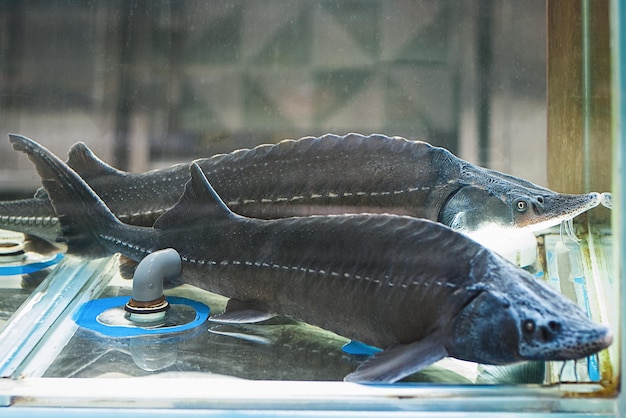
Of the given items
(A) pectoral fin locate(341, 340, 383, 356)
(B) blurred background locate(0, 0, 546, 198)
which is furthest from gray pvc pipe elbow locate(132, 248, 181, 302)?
(A) pectoral fin locate(341, 340, 383, 356)

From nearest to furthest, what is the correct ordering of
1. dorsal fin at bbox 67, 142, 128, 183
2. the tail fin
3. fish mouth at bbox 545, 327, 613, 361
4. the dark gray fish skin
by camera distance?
fish mouth at bbox 545, 327, 613, 361 → the dark gray fish skin → the tail fin → dorsal fin at bbox 67, 142, 128, 183

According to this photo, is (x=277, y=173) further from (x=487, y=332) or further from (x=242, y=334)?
(x=487, y=332)

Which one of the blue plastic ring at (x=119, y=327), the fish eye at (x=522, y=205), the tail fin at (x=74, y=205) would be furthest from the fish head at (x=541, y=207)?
the tail fin at (x=74, y=205)

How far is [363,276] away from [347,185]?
397mm

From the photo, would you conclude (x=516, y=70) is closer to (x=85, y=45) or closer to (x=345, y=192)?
(x=345, y=192)

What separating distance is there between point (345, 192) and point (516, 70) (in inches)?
23.7

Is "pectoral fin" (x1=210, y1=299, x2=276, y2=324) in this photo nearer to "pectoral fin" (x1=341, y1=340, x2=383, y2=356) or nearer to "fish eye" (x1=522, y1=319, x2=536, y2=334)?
"pectoral fin" (x1=341, y1=340, x2=383, y2=356)

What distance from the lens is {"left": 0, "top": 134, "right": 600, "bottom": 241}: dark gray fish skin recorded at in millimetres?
1557

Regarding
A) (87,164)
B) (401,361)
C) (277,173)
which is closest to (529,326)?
(401,361)

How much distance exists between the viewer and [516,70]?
1796 millimetres

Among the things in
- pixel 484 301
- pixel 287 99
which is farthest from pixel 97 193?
pixel 484 301

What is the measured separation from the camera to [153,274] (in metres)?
1.59

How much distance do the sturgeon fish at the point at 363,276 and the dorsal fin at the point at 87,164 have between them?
0.12 meters

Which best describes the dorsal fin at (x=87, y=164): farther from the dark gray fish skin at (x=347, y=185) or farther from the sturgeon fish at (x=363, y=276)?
the sturgeon fish at (x=363, y=276)
